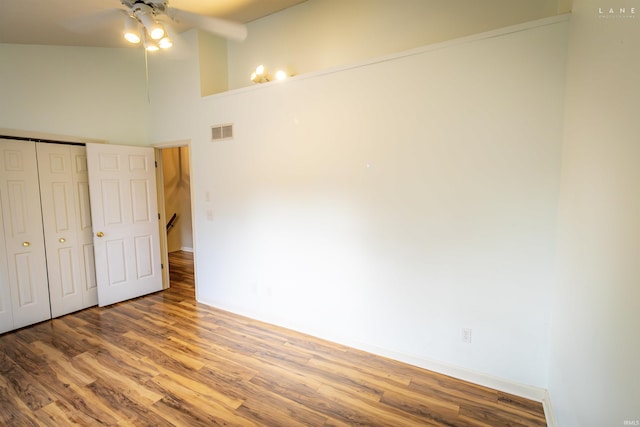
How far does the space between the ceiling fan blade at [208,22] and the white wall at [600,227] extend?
2.33 metres

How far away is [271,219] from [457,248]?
1847 millimetres

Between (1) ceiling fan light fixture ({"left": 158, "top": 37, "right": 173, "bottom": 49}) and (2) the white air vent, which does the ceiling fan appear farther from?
(2) the white air vent

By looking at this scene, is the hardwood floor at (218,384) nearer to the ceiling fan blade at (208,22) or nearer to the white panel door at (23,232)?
the white panel door at (23,232)

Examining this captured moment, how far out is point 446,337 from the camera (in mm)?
2314

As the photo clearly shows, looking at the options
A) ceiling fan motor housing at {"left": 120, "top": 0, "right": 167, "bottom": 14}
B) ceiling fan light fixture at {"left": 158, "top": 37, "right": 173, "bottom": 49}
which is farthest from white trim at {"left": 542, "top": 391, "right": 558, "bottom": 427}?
ceiling fan motor housing at {"left": 120, "top": 0, "right": 167, "bottom": 14}

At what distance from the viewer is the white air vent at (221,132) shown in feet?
11.0

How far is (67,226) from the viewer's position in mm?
3484

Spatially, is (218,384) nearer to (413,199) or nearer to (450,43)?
(413,199)

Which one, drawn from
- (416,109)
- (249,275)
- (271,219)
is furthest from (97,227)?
(416,109)

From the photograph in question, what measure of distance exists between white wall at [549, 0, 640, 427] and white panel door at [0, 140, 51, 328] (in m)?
4.72

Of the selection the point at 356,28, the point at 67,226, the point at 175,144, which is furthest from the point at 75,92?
the point at 356,28

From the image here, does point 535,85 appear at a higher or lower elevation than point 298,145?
higher

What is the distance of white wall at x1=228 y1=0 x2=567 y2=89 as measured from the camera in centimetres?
242

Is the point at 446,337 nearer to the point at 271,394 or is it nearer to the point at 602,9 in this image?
the point at 271,394
